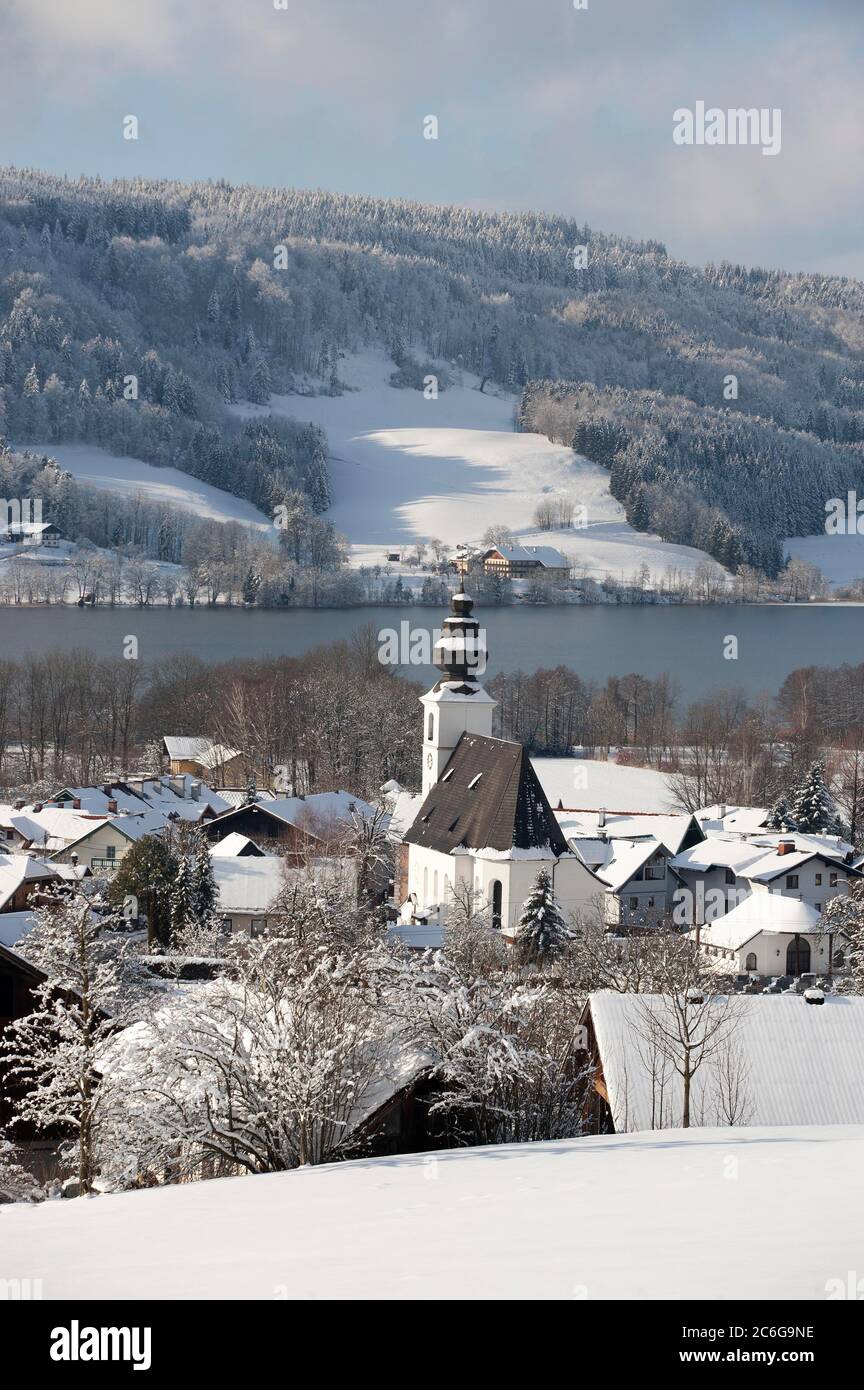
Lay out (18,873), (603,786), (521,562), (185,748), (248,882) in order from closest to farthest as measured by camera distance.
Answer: (18,873) < (248,882) < (603,786) < (185,748) < (521,562)

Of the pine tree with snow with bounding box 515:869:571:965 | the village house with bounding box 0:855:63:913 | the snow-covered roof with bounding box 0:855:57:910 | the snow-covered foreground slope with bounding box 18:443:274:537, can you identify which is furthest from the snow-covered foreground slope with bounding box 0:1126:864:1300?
the snow-covered foreground slope with bounding box 18:443:274:537

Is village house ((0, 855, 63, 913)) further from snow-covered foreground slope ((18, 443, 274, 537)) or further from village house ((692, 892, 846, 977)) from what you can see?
snow-covered foreground slope ((18, 443, 274, 537))

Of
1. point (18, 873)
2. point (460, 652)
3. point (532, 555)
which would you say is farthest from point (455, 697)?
point (532, 555)

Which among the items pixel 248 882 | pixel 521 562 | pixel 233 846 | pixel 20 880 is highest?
pixel 521 562

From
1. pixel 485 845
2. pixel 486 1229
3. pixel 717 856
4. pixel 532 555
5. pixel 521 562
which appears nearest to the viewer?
pixel 486 1229

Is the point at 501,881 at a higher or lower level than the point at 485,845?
lower

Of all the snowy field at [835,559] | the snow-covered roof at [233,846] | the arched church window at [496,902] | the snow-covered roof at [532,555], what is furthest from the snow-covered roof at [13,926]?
the snowy field at [835,559]

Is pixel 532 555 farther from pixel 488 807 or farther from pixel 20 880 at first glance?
pixel 20 880

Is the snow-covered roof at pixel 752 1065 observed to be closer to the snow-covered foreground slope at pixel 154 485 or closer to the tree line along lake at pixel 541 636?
the tree line along lake at pixel 541 636
